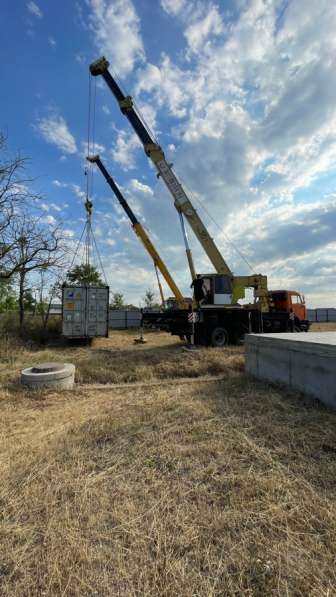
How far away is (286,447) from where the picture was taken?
314 centimetres

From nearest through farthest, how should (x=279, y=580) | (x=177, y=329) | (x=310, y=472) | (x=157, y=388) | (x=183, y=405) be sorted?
(x=279, y=580)
(x=310, y=472)
(x=183, y=405)
(x=157, y=388)
(x=177, y=329)

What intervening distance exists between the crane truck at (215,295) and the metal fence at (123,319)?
12335mm

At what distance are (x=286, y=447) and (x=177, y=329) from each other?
347 inches

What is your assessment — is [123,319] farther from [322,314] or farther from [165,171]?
[322,314]

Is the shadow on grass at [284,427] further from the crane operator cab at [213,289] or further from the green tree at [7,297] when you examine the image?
the green tree at [7,297]

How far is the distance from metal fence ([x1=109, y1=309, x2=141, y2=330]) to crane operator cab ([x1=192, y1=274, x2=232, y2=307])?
12886 mm

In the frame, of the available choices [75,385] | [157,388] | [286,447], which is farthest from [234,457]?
[75,385]

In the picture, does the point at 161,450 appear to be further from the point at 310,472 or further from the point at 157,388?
the point at 157,388

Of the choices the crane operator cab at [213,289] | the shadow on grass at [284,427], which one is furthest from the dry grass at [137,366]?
the crane operator cab at [213,289]

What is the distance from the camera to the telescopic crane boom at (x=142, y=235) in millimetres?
15043

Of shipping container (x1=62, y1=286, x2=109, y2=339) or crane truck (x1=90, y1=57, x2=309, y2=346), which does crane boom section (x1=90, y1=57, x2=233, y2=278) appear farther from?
shipping container (x1=62, y1=286, x2=109, y2=339)

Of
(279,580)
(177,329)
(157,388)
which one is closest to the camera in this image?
(279,580)

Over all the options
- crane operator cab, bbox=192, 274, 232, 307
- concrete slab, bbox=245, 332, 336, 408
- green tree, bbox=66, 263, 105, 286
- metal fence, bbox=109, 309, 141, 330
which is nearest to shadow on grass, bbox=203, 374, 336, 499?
concrete slab, bbox=245, 332, 336, 408

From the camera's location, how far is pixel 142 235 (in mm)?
16141
